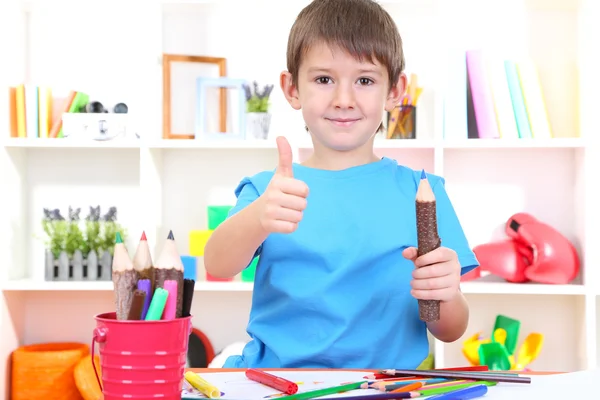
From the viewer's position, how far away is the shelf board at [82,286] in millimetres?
2473

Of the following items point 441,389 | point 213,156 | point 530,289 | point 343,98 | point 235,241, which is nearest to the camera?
point 441,389

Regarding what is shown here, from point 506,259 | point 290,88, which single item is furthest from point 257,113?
point 290,88

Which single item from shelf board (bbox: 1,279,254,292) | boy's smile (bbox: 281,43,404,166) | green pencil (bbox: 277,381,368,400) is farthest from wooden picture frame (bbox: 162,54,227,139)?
green pencil (bbox: 277,381,368,400)

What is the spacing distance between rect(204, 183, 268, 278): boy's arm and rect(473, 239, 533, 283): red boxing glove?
1642 mm

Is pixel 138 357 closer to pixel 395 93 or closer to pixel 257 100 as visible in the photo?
pixel 395 93

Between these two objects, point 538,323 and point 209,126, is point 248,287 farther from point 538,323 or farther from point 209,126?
point 538,323

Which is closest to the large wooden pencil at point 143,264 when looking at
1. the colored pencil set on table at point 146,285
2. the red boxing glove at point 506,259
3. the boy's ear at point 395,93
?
the colored pencil set on table at point 146,285

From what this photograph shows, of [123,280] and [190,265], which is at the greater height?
[123,280]

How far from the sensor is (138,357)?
627mm

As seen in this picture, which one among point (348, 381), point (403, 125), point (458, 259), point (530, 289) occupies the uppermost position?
point (403, 125)

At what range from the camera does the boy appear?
107 centimetres

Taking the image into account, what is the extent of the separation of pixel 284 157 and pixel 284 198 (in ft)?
0.15

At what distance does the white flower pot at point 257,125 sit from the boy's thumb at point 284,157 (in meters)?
1.75

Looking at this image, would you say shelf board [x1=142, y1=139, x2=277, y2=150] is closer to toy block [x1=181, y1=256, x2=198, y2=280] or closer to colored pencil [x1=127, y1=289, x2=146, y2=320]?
toy block [x1=181, y1=256, x2=198, y2=280]
